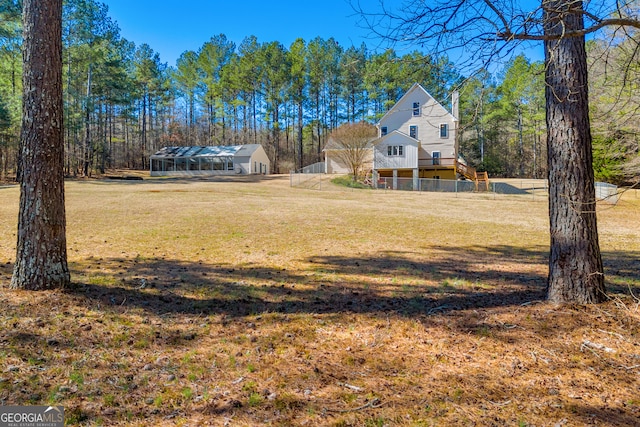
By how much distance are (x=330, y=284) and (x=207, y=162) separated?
36.7 m

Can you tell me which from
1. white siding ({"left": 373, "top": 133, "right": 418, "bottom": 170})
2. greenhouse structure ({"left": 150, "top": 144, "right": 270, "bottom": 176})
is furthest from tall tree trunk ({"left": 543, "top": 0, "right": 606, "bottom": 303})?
greenhouse structure ({"left": 150, "top": 144, "right": 270, "bottom": 176})

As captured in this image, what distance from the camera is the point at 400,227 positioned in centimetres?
989

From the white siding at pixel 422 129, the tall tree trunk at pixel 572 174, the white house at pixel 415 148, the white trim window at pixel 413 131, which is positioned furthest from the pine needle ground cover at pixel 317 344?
the white trim window at pixel 413 131

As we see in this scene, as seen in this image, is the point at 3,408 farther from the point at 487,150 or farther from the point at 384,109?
the point at 487,150

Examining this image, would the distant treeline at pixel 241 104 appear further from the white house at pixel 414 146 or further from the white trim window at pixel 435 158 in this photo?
the white trim window at pixel 435 158

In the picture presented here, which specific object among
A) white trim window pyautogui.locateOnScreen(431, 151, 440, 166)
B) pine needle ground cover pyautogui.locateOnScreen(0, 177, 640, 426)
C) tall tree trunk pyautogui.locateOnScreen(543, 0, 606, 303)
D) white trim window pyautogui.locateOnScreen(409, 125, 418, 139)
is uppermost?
white trim window pyautogui.locateOnScreen(409, 125, 418, 139)

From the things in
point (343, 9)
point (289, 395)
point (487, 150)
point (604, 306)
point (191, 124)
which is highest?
point (191, 124)

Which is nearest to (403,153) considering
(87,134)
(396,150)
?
(396,150)

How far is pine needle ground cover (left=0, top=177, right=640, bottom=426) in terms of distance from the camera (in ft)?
7.16

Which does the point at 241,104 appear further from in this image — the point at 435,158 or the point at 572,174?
the point at 572,174

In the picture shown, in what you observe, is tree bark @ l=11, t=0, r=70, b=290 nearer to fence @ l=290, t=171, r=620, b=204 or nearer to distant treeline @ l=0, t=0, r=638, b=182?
fence @ l=290, t=171, r=620, b=204

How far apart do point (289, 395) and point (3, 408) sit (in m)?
1.74

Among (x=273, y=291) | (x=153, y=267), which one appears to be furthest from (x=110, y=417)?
(x=153, y=267)

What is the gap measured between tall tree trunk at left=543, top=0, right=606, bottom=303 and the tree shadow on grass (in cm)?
55
